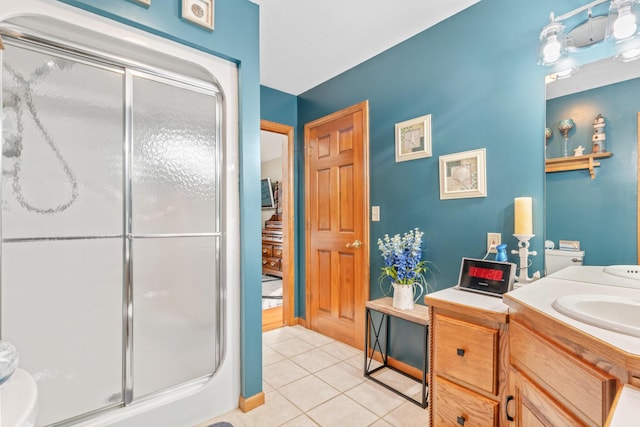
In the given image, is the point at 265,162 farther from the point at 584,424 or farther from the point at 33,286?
the point at 584,424

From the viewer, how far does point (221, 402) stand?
6.10 feet

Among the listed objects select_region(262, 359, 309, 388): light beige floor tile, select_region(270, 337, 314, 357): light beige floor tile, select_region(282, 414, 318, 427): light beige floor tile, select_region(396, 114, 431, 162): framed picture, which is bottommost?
select_region(270, 337, 314, 357): light beige floor tile

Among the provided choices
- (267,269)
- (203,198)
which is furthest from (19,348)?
(267,269)

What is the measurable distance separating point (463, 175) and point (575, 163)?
61 centimetres

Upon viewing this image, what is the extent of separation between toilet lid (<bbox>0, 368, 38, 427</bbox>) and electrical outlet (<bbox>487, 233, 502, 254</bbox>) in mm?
2138

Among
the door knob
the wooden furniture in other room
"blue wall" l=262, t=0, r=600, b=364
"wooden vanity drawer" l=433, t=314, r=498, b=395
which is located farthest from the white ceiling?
the wooden furniture in other room

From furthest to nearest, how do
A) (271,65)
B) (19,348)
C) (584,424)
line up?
(271,65) < (19,348) < (584,424)

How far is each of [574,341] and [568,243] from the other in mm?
1013

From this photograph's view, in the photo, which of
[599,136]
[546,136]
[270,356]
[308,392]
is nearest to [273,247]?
[270,356]

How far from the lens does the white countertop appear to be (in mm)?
726

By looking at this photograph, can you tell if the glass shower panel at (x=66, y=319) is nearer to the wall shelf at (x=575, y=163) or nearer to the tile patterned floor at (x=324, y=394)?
the tile patterned floor at (x=324, y=394)

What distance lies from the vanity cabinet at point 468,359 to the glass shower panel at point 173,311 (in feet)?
4.23

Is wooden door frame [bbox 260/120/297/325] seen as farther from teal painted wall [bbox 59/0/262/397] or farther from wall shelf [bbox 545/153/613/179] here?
wall shelf [bbox 545/153/613/179]

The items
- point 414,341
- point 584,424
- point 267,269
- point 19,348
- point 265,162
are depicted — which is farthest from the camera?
point 265,162
